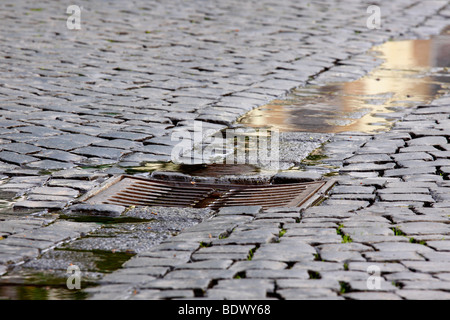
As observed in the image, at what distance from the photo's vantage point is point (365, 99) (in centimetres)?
843

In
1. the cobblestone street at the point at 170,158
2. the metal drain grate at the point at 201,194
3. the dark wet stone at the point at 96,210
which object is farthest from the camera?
the metal drain grate at the point at 201,194

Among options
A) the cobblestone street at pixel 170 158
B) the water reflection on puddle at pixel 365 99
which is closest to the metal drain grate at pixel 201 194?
the cobblestone street at pixel 170 158

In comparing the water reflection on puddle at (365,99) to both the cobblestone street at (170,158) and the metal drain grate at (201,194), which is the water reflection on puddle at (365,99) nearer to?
the cobblestone street at (170,158)

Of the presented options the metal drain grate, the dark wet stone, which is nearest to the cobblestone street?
the dark wet stone

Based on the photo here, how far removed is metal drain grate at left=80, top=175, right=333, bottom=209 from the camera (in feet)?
17.1

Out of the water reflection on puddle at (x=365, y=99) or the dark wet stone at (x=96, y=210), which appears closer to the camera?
the dark wet stone at (x=96, y=210)

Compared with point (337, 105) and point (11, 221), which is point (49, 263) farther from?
point (337, 105)

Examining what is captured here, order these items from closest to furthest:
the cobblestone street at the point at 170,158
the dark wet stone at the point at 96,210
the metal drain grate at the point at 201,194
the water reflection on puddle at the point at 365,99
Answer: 1. the cobblestone street at the point at 170,158
2. the dark wet stone at the point at 96,210
3. the metal drain grate at the point at 201,194
4. the water reflection on puddle at the point at 365,99

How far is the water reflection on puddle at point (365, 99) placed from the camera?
7398mm

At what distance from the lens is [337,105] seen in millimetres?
8164

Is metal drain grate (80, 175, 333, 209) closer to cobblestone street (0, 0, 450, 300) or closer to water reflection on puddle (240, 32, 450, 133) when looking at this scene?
cobblestone street (0, 0, 450, 300)

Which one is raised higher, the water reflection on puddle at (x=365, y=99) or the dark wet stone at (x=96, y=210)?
the water reflection on puddle at (x=365, y=99)

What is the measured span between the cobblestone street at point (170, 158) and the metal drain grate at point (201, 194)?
0.45 ft
